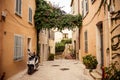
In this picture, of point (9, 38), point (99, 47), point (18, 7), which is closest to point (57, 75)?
point (99, 47)

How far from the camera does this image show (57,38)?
4097 centimetres

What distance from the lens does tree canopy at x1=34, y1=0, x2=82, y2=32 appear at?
15.3m

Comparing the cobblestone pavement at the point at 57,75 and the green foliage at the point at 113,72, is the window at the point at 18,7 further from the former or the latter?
the green foliage at the point at 113,72

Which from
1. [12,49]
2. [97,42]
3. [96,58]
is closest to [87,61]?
[96,58]

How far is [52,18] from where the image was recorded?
15656mm

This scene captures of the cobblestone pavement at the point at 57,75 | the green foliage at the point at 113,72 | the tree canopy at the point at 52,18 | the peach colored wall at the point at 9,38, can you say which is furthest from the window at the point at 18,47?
the tree canopy at the point at 52,18

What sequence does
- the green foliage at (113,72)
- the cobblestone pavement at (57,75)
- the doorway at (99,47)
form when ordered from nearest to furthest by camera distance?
1. the green foliage at (113,72)
2. the cobblestone pavement at (57,75)
3. the doorway at (99,47)

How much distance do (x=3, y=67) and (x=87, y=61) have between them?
4.83 m

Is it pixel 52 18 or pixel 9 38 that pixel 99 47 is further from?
pixel 52 18

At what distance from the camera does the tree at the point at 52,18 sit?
602 inches

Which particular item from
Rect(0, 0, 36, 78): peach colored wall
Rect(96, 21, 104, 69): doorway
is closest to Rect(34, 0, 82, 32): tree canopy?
Rect(0, 0, 36, 78): peach colored wall

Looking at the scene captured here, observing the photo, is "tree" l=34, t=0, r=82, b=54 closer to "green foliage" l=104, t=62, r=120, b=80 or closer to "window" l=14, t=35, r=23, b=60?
"window" l=14, t=35, r=23, b=60

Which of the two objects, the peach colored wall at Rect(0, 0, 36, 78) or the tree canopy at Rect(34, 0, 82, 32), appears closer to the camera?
the peach colored wall at Rect(0, 0, 36, 78)

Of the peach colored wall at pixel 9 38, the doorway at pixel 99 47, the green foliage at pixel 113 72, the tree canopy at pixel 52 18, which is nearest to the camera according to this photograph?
the green foliage at pixel 113 72
